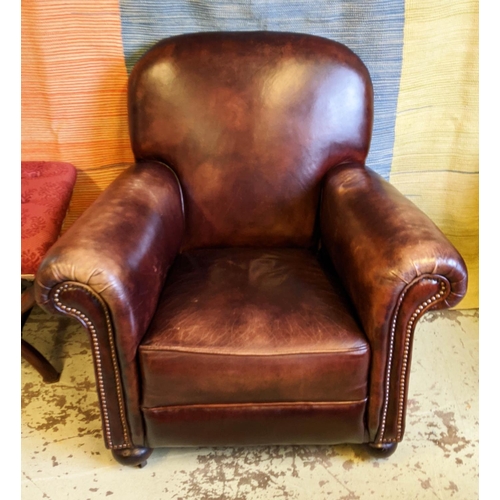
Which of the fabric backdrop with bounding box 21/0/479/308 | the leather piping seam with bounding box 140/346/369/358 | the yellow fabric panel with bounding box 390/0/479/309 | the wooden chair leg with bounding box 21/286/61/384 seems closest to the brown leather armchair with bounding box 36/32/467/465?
the leather piping seam with bounding box 140/346/369/358

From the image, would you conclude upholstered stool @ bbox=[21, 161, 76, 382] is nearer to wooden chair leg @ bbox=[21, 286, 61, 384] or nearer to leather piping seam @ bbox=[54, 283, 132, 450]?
wooden chair leg @ bbox=[21, 286, 61, 384]

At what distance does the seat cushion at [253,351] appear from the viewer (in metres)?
1.14

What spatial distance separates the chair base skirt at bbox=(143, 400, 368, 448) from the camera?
1198 millimetres

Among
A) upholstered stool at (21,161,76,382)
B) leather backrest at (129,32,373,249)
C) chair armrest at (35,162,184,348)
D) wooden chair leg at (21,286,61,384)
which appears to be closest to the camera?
chair armrest at (35,162,184,348)

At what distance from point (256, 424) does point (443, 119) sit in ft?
3.89

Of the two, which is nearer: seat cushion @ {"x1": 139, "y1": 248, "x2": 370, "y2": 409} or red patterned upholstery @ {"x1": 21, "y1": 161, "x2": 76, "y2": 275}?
seat cushion @ {"x1": 139, "y1": 248, "x2": 370, "y2": 409}

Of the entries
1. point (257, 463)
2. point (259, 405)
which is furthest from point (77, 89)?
point (257, 463)

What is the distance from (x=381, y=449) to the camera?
129 cm

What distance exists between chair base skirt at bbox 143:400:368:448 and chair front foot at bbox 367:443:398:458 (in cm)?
5

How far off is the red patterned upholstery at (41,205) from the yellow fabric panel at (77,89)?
0.10 meters

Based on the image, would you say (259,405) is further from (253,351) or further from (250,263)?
(250,263)

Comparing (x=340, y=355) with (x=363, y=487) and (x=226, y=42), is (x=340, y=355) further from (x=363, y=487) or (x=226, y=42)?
(x=226, y=42)
